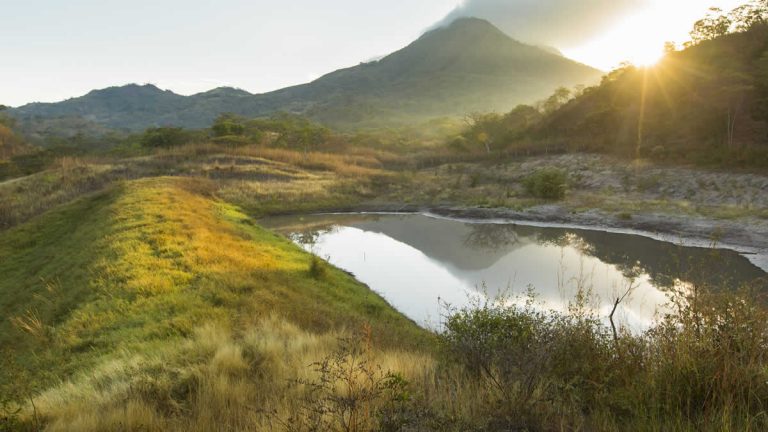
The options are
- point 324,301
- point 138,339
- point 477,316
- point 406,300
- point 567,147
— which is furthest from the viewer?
point 567,147

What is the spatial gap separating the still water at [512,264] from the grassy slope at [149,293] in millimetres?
2971

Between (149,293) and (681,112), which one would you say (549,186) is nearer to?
(681,112)

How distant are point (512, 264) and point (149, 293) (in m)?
15.3

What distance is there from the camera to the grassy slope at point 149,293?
805cm

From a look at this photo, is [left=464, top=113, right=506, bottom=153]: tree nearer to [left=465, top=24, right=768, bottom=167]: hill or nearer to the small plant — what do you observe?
[left=465, top=24, right=768, bottom=167]: hill

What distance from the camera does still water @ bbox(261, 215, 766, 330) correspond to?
14.4 metres

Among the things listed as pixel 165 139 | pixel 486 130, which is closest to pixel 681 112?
pixel 486 130

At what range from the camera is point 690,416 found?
4.30 m

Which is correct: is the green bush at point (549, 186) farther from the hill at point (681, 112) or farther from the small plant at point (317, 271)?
the small plant at point (317, 271)

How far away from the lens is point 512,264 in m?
19.9

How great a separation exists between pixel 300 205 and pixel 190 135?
121 feet

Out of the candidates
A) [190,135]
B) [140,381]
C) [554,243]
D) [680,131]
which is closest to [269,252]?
[140,381]

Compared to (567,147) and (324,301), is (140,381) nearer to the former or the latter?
(324,301)

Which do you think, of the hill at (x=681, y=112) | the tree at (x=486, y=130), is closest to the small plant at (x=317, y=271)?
the hill at (x=681, y=112)
